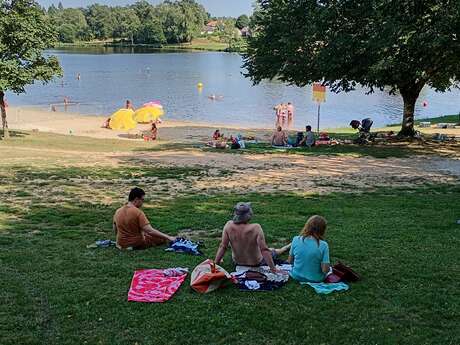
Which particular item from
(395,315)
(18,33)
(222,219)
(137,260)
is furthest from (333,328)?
(18,33)

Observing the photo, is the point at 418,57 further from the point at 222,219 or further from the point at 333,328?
the point at 333,328

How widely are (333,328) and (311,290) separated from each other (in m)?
1.05

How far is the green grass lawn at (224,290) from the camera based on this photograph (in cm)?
546

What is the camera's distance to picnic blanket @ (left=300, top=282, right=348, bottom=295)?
6.52 meters

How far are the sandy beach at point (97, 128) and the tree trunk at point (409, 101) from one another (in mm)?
4228

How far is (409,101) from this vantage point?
2475 cm

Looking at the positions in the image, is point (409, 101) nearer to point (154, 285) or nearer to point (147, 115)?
point (147, 115)

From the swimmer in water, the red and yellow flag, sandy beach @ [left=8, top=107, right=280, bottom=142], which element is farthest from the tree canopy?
the red and yellow flag

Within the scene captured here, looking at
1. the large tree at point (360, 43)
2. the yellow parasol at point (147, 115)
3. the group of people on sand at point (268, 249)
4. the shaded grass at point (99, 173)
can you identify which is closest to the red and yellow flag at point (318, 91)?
the large tree at point (360, 43)

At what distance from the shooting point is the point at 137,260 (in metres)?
7.97

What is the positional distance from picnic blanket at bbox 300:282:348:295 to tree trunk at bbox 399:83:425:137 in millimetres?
19566

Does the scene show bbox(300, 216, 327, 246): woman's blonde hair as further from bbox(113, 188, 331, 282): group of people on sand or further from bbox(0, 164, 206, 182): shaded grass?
bbox(0, 164, 206, 182): shaded grass

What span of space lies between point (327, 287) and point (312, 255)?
1.52 ft

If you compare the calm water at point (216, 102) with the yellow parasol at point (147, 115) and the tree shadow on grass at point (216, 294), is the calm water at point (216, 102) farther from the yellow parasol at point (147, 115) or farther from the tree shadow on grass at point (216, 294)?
the tree shadow on grass at point (216, 294)
